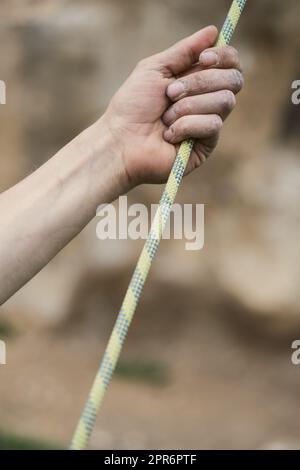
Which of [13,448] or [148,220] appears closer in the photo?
[13,448]

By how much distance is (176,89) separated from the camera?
940 mm

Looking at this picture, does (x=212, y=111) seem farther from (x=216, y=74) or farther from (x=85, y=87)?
(x=85, y=87)

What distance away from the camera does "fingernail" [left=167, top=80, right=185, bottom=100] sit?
94 cm

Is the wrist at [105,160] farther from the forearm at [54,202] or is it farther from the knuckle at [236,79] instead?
the knuckle at [236,79]

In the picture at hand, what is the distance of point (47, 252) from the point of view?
89 cm

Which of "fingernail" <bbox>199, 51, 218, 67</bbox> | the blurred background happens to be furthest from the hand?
the blurred background

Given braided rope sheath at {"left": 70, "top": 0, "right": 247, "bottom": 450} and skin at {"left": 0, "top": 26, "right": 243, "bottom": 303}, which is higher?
skin at {"left": 0, "top": 26, "right": 243, "bottom": 303}

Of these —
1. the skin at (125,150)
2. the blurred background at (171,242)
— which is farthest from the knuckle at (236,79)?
the blurred background at (171,242)

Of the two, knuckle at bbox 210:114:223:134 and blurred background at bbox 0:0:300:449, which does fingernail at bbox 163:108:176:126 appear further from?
blurred background at bbox 0:0:300:449

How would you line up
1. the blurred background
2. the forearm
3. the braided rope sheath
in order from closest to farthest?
the braided rope sheath, the forearm, the blurred background

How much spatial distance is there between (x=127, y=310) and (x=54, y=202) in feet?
0.91

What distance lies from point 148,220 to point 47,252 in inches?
78.1

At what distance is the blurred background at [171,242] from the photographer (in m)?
2.83
